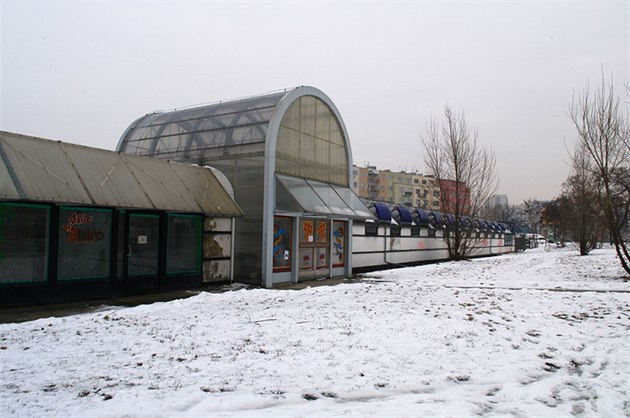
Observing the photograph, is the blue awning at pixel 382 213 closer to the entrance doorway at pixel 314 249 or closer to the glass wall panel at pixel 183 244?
the entrance doorway at pixel 314 249

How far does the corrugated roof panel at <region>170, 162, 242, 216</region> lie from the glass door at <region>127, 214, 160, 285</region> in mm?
1640

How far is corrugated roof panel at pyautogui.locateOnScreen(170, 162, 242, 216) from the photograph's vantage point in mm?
15305

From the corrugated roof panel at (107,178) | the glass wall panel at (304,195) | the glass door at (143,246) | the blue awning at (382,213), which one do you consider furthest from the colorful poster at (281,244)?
the blue awning at (382,213)

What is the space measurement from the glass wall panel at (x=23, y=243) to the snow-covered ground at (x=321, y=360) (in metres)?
A: 2.04

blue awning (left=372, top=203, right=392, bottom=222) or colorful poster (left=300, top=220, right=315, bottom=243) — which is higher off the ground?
blue awning (left=372, top=203, right=392, bottom=222)

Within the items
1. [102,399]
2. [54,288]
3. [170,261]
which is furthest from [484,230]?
[102,399]

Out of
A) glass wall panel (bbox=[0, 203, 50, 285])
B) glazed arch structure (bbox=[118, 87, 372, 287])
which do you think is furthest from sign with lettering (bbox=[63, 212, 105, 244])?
glazed arch structure (bbox=[118, 87, 372, 287])

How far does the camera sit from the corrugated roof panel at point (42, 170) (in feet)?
35.5

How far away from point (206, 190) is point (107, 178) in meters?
3.52

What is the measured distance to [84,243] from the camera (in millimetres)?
12273

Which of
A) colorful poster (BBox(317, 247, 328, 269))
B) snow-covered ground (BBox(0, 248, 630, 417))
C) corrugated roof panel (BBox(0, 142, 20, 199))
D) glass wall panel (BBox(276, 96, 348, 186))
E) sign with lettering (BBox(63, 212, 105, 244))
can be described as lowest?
snow-covered ground (BBox(0, 248, 630, 417))

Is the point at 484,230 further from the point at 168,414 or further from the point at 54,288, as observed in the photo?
the point at 168,414

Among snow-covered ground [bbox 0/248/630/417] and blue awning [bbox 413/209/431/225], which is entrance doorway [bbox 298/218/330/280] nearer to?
snow-covered ground [bbox 0/248/630/417]

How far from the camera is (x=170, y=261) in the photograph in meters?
14.4
